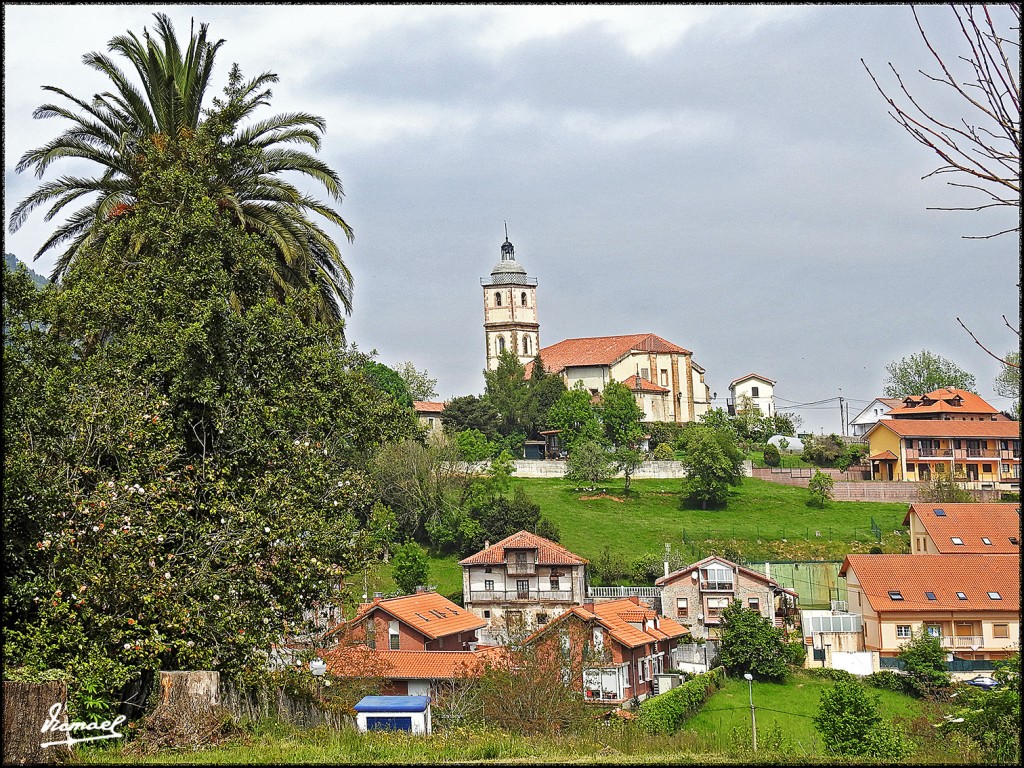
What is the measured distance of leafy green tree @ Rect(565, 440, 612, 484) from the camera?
65375 mm

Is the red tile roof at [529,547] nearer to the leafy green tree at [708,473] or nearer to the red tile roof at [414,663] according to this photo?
the red tile roof at [414,663]

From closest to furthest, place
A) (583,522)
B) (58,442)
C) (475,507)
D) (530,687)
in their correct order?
(58,442)
(530,687)
(475,507)
(583,522)

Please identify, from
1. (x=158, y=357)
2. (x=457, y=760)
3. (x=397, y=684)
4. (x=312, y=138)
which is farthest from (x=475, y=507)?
(x=457, y=760)

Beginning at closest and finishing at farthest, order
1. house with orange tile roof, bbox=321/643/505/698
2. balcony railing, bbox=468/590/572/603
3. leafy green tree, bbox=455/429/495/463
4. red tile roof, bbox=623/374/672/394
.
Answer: house with orange tile roof, bbox=321/643/505/698 → balcony railing, bbox=468/590/572/603 → leafy green tree, bbox=455/429/495/463 → red tile roof, bbox=623/374/672/394

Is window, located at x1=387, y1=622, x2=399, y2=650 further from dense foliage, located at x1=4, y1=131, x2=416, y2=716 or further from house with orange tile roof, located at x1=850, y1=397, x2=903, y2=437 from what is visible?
house with orange tile roof, located at x1=850, y1=397, x2=903, y2=437

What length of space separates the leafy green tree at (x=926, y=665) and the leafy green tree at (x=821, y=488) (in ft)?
88.9

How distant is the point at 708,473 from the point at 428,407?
30.5 metres

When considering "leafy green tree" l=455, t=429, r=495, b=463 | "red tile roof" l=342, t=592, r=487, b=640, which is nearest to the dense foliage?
"red tile roof" l=342, t=592, r=487, b=640

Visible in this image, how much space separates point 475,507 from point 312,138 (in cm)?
3596

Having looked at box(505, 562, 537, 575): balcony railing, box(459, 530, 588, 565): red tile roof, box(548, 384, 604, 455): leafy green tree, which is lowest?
box(505, 562, 537, 575): balcony railing

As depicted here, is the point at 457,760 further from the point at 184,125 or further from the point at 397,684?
the point at 397,684

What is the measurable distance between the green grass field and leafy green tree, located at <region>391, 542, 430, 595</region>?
1.13 meters

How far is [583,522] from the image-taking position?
56.1 m

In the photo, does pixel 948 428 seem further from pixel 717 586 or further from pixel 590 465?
pixel 717 586
